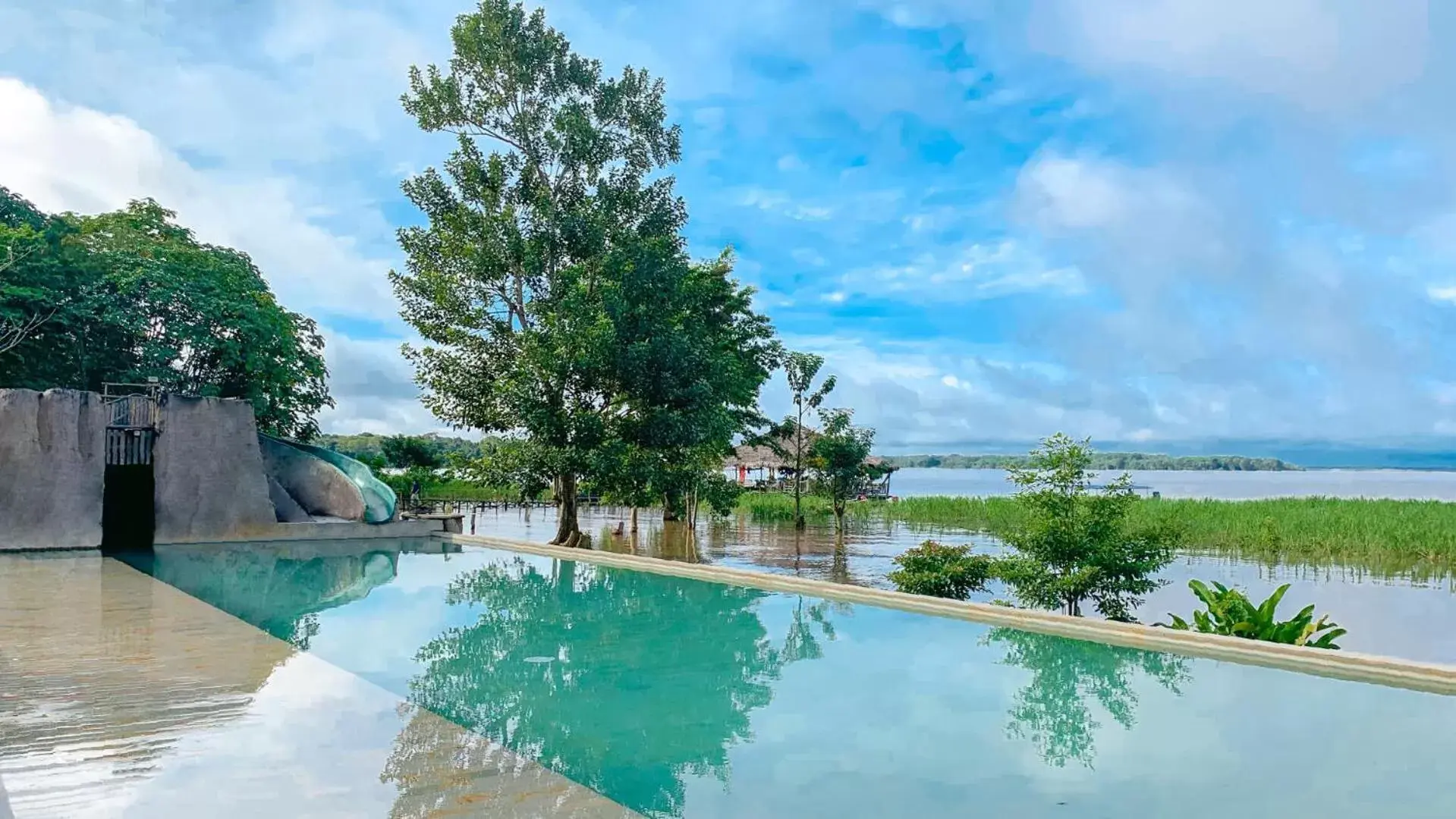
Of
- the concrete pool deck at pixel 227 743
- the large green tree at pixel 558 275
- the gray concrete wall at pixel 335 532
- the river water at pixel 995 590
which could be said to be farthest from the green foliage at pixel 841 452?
the concrete pool deck at pixel 227 743

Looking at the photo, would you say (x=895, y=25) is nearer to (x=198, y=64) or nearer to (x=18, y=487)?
(x=198, y=64)

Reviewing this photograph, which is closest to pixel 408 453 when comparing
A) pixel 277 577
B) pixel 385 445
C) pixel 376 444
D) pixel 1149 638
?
pixel 385 445

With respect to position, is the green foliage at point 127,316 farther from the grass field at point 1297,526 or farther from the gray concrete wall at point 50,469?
the grass field at point 1297,526

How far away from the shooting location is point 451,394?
15.1 meters

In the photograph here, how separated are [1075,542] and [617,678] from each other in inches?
192

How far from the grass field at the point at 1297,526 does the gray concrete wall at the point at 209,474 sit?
37.9ft

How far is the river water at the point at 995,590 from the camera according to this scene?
11.2 m

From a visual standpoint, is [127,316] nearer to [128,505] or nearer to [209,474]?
[128,505]

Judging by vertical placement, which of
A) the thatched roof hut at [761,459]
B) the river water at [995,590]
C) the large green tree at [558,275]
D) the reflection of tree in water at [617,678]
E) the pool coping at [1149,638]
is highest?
the large green tree at [558,275]

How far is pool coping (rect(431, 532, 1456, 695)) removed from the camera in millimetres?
5695

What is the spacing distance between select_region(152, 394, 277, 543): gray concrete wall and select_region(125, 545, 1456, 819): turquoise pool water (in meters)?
6.96

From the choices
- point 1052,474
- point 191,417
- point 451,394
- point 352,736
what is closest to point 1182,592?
point 1052,474

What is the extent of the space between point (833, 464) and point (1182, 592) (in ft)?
27.9

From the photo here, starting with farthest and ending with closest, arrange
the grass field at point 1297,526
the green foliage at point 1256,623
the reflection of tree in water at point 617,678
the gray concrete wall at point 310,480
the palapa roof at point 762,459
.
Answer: the palapa roof at point 762,459 < the grass field at point 1297,526 < the gray concrete wall at point 310,480 < the green foliage at point 1256,623 < the reflection of tree in water at point 617,678
